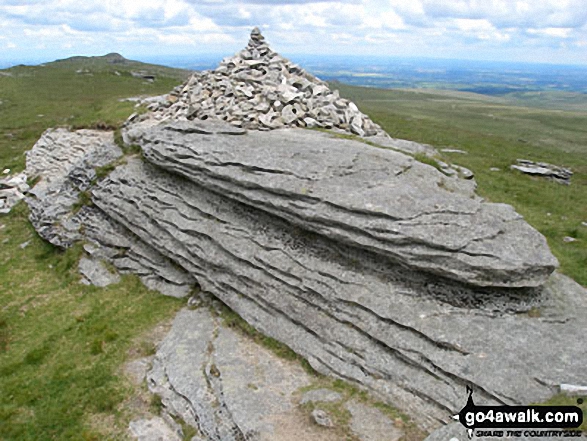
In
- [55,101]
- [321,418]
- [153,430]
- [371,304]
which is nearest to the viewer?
[321,418]

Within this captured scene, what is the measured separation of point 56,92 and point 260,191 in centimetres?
11428

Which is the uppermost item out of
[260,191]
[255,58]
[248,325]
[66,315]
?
[255,58]

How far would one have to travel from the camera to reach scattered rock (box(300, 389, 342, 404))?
49.0 ft

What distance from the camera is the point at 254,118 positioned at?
26781 millimetres

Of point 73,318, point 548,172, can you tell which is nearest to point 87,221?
point 73,318

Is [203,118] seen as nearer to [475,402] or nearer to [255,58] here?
[255,58]

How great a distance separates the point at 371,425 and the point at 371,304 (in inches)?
173

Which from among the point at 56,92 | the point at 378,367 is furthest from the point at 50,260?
the point at 56,92

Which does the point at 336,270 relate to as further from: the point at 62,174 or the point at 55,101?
the point at 55,101

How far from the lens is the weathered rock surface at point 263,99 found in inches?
1079

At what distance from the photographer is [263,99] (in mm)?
28438

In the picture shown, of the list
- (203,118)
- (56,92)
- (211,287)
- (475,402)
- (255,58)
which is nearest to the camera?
(475,402)

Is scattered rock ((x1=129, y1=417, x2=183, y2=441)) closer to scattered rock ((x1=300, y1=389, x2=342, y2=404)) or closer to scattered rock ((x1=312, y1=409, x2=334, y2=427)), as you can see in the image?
scattered rock ((x1=300, y1=389, x2=342, y2=404))

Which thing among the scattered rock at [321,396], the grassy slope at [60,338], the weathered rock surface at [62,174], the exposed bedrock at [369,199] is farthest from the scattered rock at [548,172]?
the weathered rock surface at [62,174]
